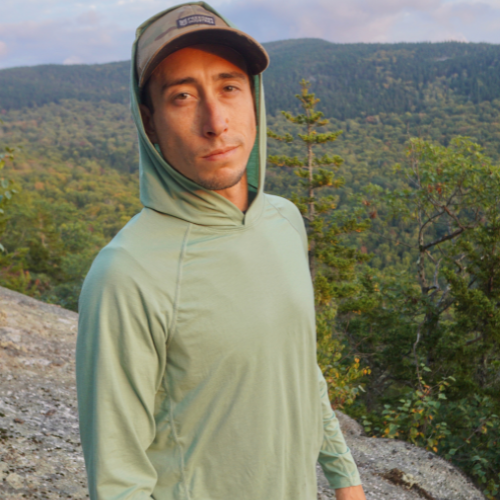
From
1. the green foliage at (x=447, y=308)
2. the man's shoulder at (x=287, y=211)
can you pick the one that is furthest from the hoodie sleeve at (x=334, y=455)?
the green foliage at (x=447, y=308)

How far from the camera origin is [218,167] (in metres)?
1.07

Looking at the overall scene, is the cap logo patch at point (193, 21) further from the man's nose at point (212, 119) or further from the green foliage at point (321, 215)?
the green foliage at point (321, 215)

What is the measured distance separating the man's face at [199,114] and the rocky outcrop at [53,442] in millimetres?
2446

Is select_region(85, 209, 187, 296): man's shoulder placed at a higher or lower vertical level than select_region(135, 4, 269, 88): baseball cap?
lower

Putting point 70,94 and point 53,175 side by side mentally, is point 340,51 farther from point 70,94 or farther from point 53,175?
point 53,175

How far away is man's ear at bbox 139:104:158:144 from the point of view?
3.60 ft

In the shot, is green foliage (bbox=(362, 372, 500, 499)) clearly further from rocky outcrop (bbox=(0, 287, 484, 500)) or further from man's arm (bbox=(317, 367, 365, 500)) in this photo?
man's arm (bbox=(317, 367, 365, 500))

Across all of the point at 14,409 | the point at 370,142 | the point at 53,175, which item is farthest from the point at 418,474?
the point at 53,175

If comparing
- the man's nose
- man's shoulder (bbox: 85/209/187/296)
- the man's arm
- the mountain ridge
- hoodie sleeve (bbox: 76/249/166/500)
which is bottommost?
the man's arm

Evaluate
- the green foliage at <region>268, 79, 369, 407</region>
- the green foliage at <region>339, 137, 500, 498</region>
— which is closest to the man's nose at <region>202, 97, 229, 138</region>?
the green foliage at <region>339, 137, 500, 498</region>

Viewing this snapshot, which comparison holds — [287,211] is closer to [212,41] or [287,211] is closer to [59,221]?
[212,41]

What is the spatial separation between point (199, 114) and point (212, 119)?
1.3 inches

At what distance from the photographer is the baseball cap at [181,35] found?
978 millimetres

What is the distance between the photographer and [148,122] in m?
1.12
